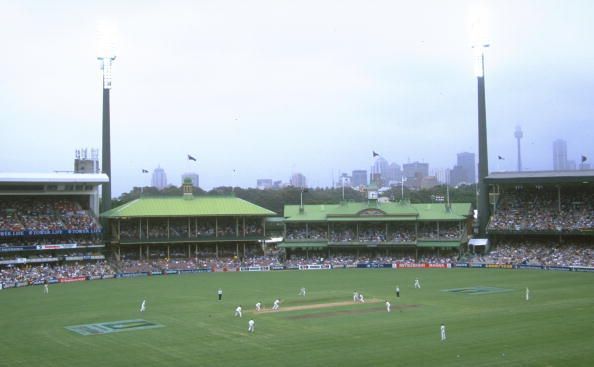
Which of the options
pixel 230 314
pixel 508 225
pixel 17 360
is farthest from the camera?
pixel 508 225

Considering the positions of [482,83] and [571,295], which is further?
[482,83]

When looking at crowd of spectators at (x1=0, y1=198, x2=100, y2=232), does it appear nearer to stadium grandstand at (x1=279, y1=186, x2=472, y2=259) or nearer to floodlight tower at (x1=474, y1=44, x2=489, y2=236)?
stadium grandstand at (x1=279, y1=186, x2=472, y2=259)

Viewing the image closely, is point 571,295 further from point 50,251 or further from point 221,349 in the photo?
point 50,251

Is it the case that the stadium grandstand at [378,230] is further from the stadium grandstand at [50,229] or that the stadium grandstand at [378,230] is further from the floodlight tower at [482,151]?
the stadium grandstand at [50,229]

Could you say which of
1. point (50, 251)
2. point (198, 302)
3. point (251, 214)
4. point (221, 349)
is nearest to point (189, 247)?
point (251, 214)

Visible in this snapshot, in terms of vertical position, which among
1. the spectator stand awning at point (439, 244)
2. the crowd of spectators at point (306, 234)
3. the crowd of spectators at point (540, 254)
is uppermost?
the crowd of spectators at point (306, 234)

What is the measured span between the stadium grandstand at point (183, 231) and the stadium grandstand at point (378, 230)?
5179 millimetres

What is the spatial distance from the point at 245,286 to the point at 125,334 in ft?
78.2

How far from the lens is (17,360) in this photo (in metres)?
29.0

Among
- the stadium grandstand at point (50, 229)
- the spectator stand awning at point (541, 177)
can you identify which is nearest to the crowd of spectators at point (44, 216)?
the stadium grandstand at point (50, 229)

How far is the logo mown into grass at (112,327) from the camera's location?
3590cm

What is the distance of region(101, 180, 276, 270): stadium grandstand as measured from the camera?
80438 millimetres

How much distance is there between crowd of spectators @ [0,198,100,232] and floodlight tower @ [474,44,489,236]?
4567 cm

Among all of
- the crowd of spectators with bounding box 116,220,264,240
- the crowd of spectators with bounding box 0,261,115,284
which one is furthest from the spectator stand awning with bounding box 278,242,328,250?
the crowd of spectators with bounding box 0,261,115,284
